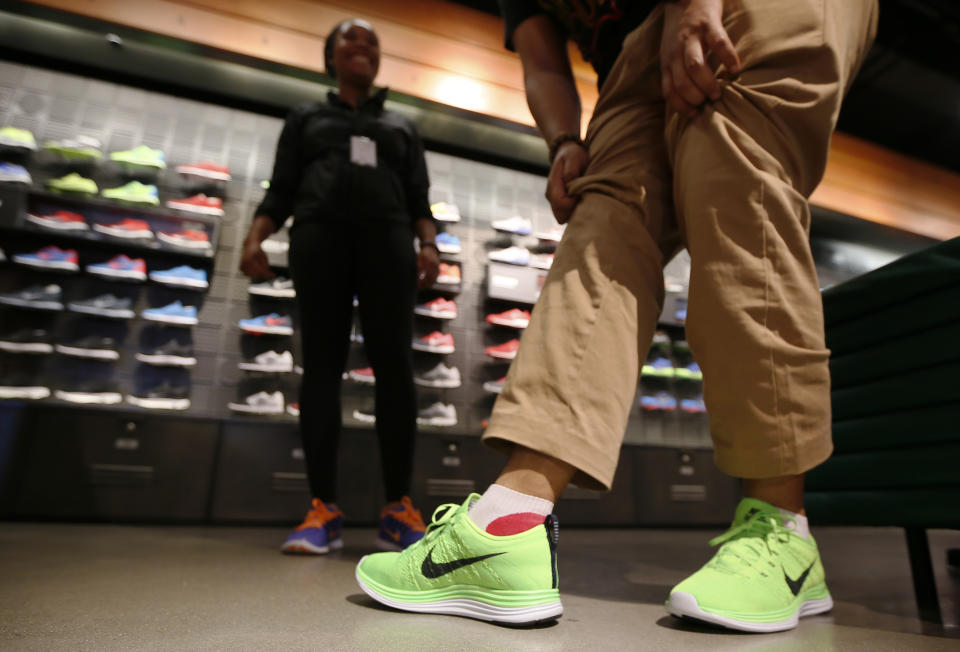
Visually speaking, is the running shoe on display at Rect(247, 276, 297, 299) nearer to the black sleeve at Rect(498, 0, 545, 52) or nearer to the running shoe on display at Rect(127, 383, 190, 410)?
the running shoe on display at Rect(127, 383, 190, 410)

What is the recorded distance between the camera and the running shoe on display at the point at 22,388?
301 centimetres

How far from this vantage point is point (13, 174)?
313cm

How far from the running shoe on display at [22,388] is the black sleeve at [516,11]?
126 inches

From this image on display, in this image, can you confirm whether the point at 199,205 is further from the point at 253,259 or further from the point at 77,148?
the point at 253,259

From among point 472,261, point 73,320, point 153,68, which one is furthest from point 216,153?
point 472,261

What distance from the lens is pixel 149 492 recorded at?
2621 mm

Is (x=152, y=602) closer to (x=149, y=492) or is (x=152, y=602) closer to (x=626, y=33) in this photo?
(x=626, y=33)

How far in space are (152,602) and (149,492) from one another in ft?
6.87

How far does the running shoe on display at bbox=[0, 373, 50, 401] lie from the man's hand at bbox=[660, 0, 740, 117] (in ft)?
11.5

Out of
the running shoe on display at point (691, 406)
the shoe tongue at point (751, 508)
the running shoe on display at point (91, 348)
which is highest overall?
the running shoe on display at point (91, 348)

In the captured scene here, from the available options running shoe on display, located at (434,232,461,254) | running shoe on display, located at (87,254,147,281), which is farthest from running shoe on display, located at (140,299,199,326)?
running shoe on display, located at (434,232,461,254)

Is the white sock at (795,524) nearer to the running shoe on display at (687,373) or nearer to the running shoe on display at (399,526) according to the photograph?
the running shoe on display at (399,526)

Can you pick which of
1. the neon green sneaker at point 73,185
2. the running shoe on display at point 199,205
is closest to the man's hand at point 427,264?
the running shoe on display at point 199,205

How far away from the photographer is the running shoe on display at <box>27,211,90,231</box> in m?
3.14
